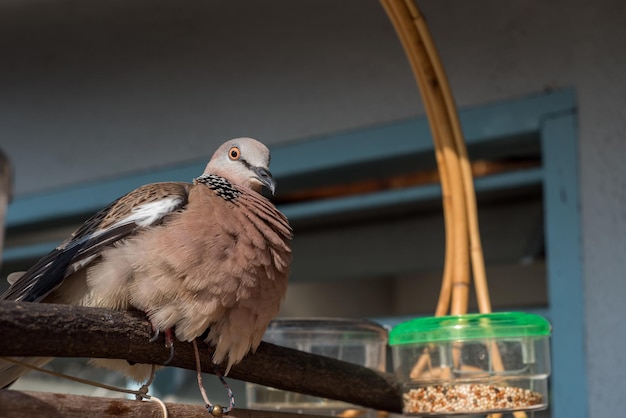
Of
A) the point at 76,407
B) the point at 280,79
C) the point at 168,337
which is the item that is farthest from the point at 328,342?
the point at 280,79

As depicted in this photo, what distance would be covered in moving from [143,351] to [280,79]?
1.77 m

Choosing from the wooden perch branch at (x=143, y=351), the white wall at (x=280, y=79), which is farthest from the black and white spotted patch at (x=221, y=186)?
the white wall at (x=280, y=79)

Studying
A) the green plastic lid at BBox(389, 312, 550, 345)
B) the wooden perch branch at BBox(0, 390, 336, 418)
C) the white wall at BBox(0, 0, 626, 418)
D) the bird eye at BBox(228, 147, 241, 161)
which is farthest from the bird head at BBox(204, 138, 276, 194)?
the white wall at BBox(0, 0, 626, 418)

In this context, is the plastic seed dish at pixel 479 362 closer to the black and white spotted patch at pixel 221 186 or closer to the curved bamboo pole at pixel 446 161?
the curved bamboo pole at pixel 446 161

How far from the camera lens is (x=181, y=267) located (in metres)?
1.28

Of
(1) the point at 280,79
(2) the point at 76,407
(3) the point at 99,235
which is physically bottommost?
(2) the point at 76,407

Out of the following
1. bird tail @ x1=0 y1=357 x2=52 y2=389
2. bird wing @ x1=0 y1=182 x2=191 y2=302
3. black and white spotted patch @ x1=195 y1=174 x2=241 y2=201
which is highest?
black and white spotted patch @ x1=195 y1=174 x2=241 y2=201

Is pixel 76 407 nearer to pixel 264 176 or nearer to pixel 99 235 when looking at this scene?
pixel 99 235

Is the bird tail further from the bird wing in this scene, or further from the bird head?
the bird head

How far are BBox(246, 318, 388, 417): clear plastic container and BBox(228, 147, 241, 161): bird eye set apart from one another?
13.2 inches

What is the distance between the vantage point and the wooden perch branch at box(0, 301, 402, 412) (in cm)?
106

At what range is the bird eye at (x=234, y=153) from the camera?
166 cm

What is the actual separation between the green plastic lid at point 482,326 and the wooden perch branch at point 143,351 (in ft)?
0.55

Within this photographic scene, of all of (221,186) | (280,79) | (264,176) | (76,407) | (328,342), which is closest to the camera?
(76,407)
